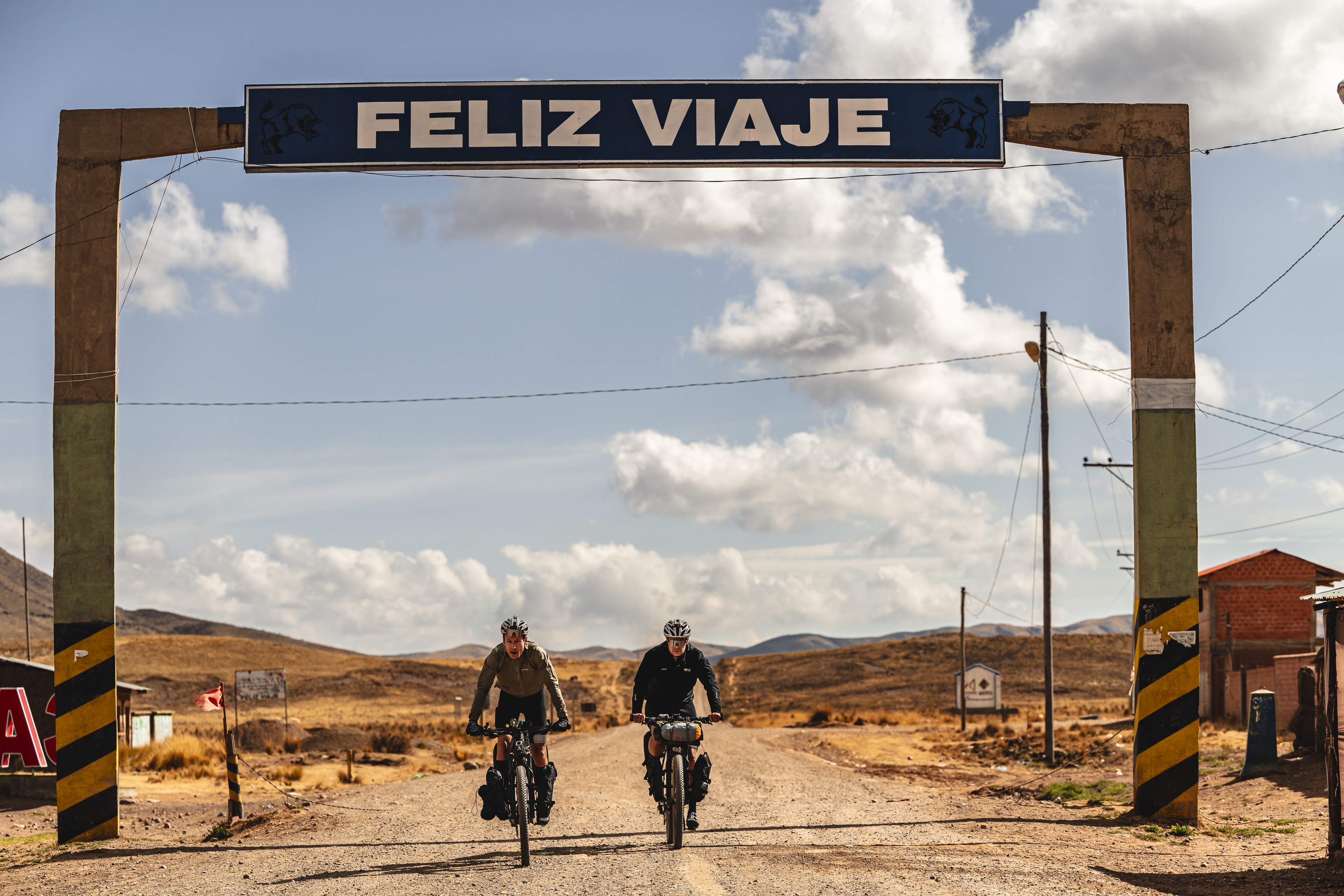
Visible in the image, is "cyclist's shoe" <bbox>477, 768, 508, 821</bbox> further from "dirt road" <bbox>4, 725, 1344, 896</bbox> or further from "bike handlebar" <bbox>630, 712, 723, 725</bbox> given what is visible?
"bike handlebar" <bbox>630, 712, 723, 725</bbox>

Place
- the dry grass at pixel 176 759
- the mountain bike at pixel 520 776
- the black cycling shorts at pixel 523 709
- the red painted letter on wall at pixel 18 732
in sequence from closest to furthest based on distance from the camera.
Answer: the mountain bike at pixel 520 776, the black cycling shorts at pixel 523 709, the red painted letter on wall at pixel 18 732, the dry grass at pixel 176 759

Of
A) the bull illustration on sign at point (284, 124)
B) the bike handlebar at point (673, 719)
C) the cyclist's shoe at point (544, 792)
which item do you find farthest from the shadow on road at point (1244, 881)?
the bull illustration on sign at point (284, 124)

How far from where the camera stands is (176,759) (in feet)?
104

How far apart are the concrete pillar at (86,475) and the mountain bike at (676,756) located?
7.16m

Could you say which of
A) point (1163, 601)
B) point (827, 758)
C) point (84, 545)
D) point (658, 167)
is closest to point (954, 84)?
point (658, 167)

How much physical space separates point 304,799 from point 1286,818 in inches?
603

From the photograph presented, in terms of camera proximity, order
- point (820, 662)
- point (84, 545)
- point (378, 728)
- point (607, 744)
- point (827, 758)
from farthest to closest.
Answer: point (820, 662) → point (378, 728) → point (607, 744) → point (827, 758) → point (84, 545)

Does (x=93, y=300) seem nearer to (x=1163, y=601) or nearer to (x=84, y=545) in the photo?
(x=84, y=545)

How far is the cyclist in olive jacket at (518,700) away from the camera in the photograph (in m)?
11.4

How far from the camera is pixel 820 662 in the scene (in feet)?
387

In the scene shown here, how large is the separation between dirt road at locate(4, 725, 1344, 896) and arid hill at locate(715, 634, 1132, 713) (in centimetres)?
5654

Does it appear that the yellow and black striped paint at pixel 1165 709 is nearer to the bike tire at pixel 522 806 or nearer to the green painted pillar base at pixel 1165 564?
the green painted pillar base at pixel 1165 564

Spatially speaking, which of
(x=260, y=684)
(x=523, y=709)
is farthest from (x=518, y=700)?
(x=260, y=684)

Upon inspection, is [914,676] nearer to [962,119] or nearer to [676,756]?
[962,119]
